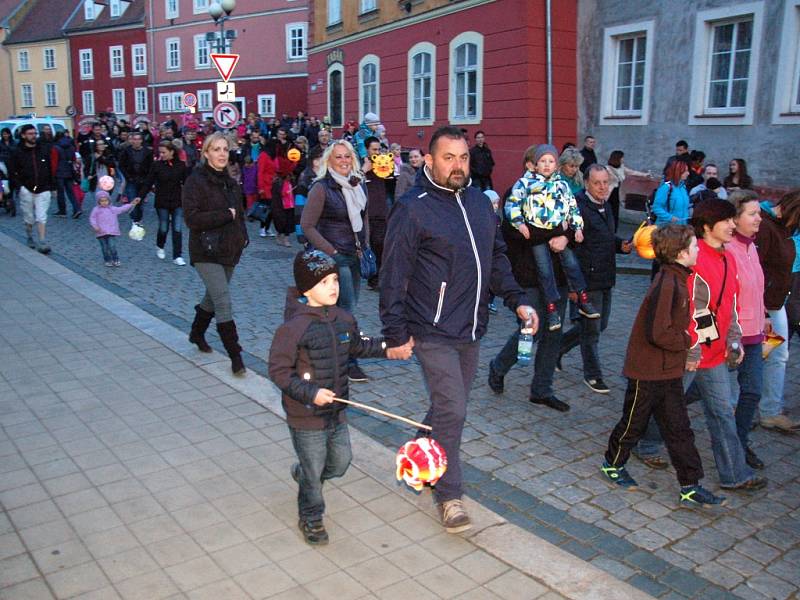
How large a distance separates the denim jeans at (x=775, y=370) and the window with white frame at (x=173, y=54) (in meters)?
47.7

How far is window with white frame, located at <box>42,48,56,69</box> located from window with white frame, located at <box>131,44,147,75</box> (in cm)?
939

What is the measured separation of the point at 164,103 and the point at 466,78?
3506cm

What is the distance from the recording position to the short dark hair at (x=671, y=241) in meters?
4.20

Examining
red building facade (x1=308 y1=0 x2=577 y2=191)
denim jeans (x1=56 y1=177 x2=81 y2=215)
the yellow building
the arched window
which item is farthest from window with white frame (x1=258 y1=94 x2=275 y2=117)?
denim jeans (x1=56 y1=177 x2=81 y2=215)

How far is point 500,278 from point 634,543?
1563 millimetres

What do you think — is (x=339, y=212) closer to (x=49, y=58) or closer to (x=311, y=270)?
(x=311, y=270)

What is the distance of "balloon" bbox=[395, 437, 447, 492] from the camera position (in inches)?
138

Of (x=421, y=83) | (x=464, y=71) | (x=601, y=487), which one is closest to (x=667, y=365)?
(x=601, y=487)

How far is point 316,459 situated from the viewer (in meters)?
3.78

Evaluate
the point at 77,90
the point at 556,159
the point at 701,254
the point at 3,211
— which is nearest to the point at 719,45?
the point at 556,159

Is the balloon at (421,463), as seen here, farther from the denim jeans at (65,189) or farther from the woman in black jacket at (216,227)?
the denim jeans at (65,189)

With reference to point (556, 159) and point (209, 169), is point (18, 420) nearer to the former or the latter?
→ point (209, 169)

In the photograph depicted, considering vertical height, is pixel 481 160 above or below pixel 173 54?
below

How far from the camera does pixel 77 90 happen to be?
55.5 meters
